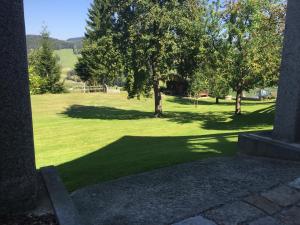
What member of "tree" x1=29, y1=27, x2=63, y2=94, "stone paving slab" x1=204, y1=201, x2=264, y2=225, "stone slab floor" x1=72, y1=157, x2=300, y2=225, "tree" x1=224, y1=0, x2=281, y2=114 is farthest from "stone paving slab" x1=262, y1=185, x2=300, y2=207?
"tree" x1=29, y1=27, x2=63, y2=94

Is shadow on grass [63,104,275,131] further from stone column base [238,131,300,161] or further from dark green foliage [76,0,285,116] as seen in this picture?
stone column base [238,131,300,161]

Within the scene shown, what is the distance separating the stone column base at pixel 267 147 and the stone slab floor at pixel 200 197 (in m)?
Answer: 0.19

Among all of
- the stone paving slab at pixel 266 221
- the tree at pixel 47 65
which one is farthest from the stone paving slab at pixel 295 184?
the tree at pixel 47 65

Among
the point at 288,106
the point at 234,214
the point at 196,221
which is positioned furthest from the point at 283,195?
the point at 288,106

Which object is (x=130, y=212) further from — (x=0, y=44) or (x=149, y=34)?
(x=149, y=34)

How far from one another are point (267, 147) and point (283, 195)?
2.24m

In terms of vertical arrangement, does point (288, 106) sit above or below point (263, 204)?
above

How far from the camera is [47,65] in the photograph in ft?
182

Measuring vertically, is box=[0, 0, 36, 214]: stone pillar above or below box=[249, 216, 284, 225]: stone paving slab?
above

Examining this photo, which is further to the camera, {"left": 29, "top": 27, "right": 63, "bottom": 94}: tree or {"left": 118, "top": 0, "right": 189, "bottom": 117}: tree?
{"left": 29, "top": 27, "right": 63, "bottom": 94}: tree

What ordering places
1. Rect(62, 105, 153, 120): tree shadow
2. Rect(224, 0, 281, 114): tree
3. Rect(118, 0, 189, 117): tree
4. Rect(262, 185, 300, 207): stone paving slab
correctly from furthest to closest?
Rect(62, 105, 153, 120): tree shadow < Rect(118, 0, 189, 117): tree < Rect(224, 0, 281, 114): tree < Rect(262, 185, 300, 207): stone paving slab

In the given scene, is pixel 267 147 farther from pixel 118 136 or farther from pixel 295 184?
pixel 118 136

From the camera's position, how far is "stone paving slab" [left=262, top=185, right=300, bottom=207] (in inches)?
189

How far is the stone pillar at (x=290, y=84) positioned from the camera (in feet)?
22.2
